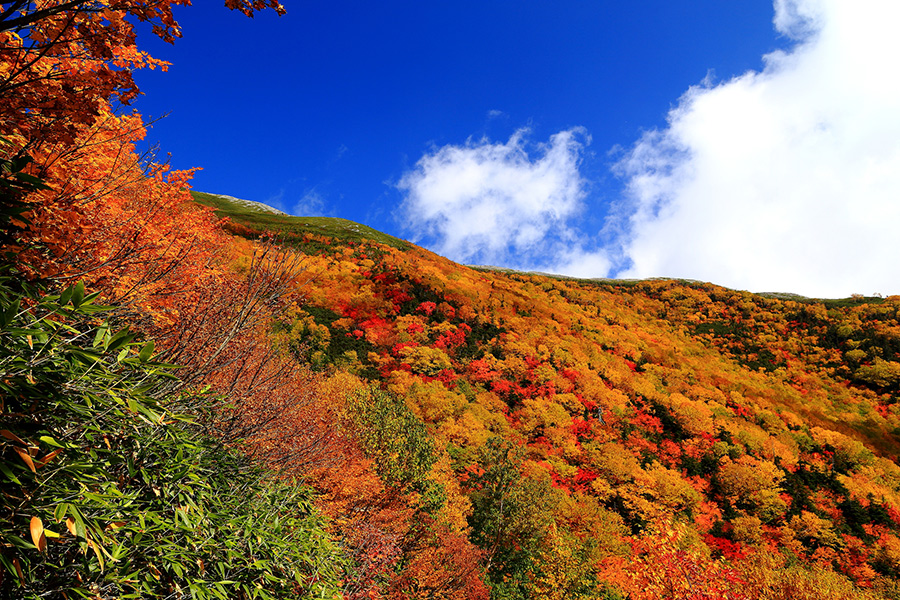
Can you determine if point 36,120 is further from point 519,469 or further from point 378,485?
point 519,469

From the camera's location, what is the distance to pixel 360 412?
3052 cm

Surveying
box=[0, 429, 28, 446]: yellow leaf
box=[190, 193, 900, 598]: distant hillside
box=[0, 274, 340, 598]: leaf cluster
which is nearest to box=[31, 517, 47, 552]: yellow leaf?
box=[0, 274, 340, 598]: leaf cluster

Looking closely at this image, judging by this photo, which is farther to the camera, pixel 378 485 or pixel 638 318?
pixel 638 318

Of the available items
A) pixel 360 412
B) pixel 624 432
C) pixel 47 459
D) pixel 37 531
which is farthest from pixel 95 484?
pixel 624 432

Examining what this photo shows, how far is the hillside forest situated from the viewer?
3393 mm

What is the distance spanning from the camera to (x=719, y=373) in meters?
81.3

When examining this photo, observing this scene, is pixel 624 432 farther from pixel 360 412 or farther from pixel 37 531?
pixel 37 531

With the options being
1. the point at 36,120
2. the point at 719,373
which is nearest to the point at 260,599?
the point at 36,120

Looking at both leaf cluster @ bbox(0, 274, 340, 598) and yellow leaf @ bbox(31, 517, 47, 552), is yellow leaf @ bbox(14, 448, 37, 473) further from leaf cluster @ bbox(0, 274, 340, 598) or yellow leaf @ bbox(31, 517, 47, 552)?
yellow leaf @ bbox(31, 517, 47, 552)

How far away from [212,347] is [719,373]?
321 feet

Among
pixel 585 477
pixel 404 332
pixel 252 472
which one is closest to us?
pixel 252 472

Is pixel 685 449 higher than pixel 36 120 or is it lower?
lower

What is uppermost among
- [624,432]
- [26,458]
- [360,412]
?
[26,458]

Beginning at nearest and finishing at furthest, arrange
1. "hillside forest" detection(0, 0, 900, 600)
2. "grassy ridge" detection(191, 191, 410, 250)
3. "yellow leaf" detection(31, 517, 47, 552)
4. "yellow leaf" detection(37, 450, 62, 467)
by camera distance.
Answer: "yellow leaf" detection(31, 517, 47, 552), "yellow leaf" detection(37, 450, 62, 467), "hillside forest" detection(0, 0, 900, 600), "grassy ridge" detection(191, 191, 410, 250)
